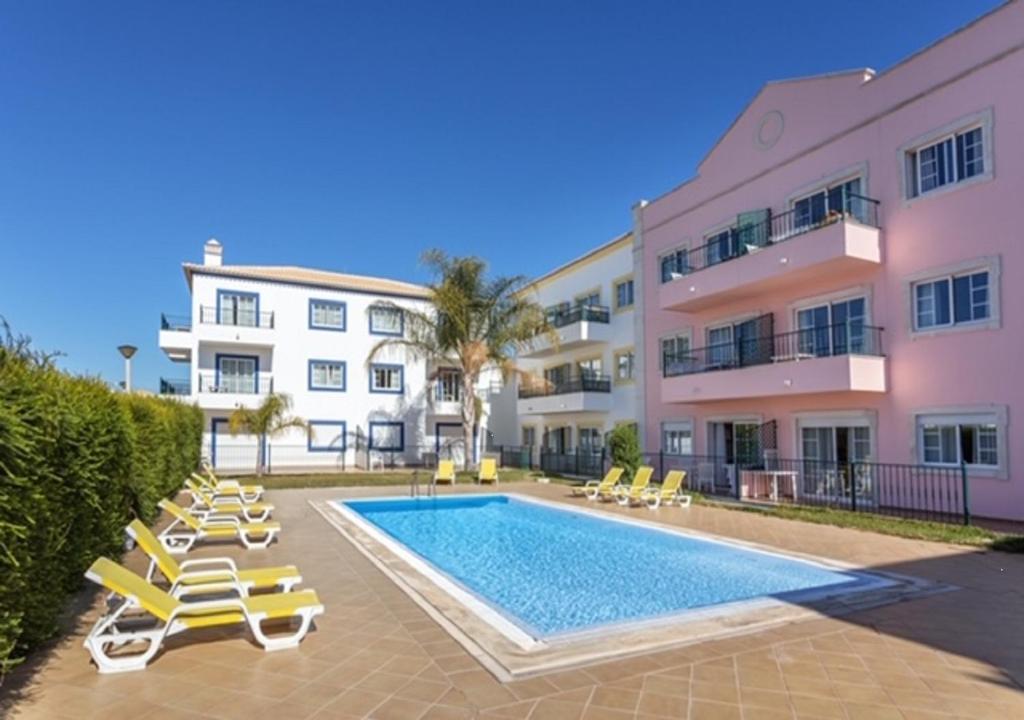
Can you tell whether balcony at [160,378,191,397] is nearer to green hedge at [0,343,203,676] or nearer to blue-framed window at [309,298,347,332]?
blue-framed window at [309,298,347,332]

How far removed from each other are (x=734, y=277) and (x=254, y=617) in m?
17.6

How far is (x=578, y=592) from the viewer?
28.5ft

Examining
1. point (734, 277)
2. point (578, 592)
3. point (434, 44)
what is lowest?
point (578, 592)

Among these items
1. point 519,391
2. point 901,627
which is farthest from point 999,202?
point 519,391

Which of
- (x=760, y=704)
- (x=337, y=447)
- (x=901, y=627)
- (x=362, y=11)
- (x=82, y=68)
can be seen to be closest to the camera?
(x=760, y=704)

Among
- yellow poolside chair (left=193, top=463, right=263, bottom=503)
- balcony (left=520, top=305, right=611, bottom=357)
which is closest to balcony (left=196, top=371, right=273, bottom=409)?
yellow poolside chair (left=193, top=463, right=263, bottom=503)

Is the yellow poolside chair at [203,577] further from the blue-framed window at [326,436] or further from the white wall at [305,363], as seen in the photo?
the blue-framed window at [326,436]

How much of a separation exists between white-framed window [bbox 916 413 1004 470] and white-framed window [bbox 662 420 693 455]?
27.4 ft

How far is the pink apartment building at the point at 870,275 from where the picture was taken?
44.7 feet

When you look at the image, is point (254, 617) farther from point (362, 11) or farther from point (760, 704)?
point (362, 11)

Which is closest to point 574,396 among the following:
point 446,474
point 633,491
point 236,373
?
point 446,474

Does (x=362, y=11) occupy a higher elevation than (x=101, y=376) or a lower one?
higher

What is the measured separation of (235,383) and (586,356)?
18106mm

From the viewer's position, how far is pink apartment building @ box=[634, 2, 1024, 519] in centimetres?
1361
